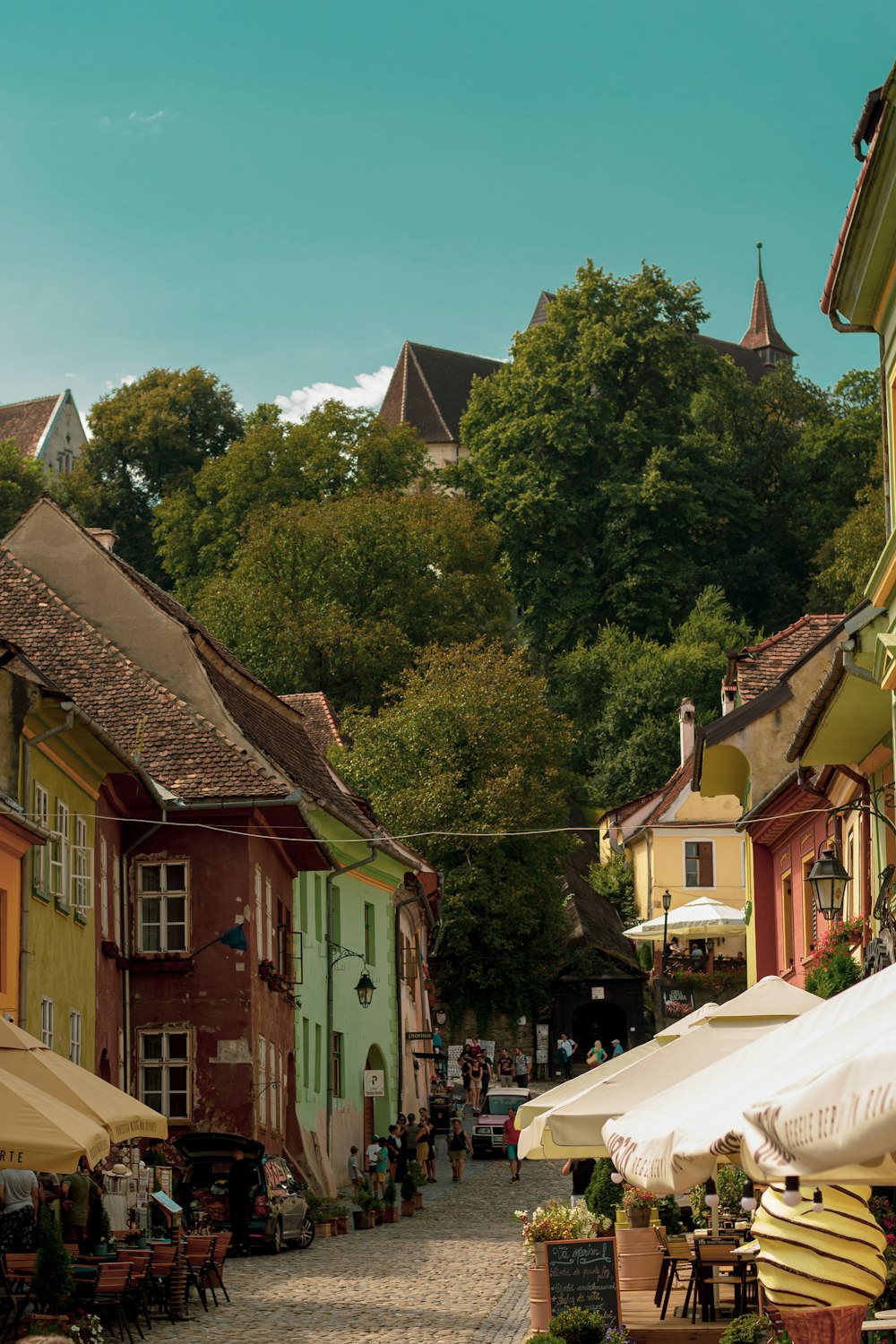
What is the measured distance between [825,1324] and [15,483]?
246ft

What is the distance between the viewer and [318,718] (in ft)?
169

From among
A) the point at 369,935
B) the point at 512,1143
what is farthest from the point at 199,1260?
the point at 369,935

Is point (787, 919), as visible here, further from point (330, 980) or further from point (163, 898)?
point (330, 980)

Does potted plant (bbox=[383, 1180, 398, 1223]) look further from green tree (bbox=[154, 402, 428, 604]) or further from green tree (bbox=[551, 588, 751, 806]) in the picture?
green tree (bbox=[154, 402, 428, 604])

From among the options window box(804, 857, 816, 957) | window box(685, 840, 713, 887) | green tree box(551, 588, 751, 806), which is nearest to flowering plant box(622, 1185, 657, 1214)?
window box(804, 857, 816, 957)

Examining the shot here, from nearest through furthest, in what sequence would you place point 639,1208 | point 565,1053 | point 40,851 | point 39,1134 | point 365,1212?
point 39,1134
point 639,1208
point 40,851
point 365,1212
point 565,1053

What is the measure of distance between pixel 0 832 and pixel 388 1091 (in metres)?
23.4

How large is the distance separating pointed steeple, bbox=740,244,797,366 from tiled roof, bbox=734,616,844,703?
10811 cm

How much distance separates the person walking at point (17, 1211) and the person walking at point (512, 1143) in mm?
20041

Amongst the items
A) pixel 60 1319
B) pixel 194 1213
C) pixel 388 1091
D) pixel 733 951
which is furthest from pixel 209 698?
pixel 733 951

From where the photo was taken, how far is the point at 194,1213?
926 inches

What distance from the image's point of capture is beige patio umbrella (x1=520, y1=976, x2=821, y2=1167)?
1600cm

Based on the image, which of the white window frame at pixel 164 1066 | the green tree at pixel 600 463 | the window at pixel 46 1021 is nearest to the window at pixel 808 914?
the white window frame at pixel 164 1066

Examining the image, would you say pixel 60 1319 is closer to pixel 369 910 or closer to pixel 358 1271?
pixel 358 1271
